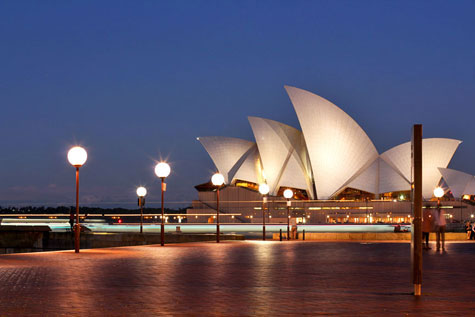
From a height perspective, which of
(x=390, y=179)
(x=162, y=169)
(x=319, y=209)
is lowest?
(x=319, y=209)

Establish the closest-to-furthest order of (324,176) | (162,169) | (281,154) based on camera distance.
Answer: (162,169) < (324,176) < (281,154)

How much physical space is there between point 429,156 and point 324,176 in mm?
13739

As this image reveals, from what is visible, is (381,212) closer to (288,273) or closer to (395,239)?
(395,239)

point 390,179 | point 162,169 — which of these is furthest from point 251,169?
point 162,169

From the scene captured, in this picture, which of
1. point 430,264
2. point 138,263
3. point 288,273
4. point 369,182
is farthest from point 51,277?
point 369,182

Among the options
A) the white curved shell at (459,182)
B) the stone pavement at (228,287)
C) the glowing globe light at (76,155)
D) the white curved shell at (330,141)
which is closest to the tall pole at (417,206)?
the stone pavement at (228,287)

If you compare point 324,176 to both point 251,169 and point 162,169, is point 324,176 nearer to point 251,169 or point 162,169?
point 251,169

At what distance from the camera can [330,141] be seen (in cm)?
7262

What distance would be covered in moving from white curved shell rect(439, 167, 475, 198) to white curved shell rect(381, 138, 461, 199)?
119 cm

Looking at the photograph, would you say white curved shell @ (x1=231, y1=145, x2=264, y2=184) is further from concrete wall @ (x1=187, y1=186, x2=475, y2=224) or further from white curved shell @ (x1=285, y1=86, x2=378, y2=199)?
white curved shell @ (x1=285, y1=86, x2=378, y2=199)

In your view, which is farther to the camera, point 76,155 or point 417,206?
point 76,155

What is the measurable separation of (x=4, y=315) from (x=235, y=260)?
343 inches

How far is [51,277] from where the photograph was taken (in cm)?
1081

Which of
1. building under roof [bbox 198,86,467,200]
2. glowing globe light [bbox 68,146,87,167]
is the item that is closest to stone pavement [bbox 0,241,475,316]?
glowing globe light [bbox 68,146,87,167]
